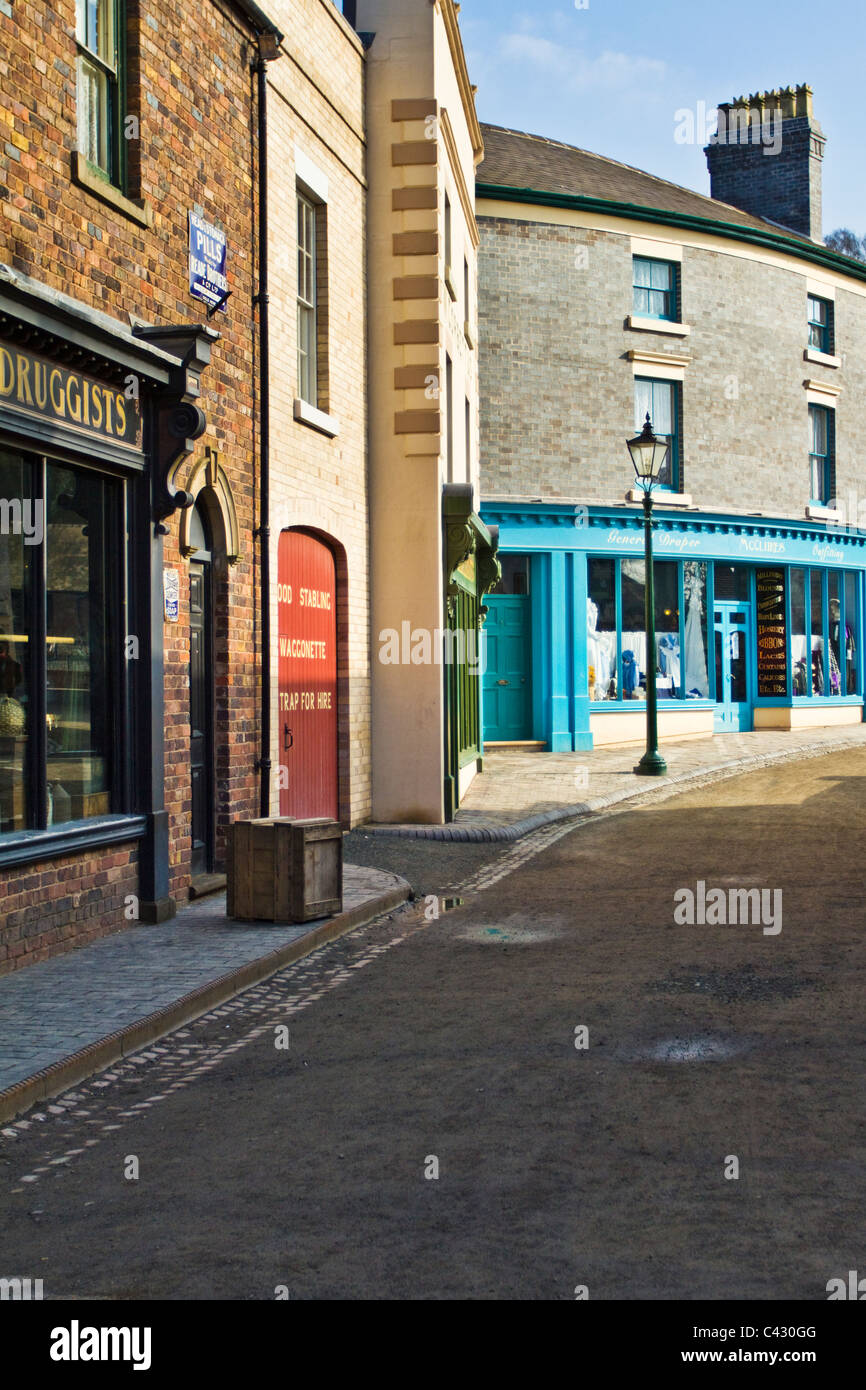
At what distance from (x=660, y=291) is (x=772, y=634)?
24.5ft

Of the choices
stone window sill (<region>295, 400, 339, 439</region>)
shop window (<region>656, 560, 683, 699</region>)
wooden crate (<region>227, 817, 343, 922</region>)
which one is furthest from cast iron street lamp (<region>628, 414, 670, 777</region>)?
wooden crate (<region>227, 817, 343, 922</region>)

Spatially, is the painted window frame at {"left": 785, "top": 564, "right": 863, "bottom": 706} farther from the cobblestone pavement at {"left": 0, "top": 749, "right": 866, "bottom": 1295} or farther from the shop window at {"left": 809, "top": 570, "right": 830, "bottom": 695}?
the cobblestone pavement at {"left": 0, "top": 749, "right": 866, "bottom": 1295}

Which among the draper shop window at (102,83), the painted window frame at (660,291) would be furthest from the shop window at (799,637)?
the draper shop window at (102,83)

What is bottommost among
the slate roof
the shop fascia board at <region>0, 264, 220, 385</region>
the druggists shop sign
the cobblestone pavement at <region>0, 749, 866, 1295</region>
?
the cobblestone pavement at <region>0, 749, 866, 1295</region>

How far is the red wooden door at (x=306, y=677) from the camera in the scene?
1251cm

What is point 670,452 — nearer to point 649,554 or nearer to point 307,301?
point 649,554

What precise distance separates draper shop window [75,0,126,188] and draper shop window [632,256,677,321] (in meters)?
17.7

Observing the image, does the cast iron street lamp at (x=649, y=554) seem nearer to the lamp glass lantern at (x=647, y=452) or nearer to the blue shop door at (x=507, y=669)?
the lamp glass lantern at (x=647, y=452)

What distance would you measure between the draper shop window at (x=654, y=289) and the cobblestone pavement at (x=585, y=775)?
8.26 metres

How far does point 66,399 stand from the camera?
832 centimetres

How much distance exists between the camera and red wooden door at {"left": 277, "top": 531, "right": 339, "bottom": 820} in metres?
Result: 12.5
